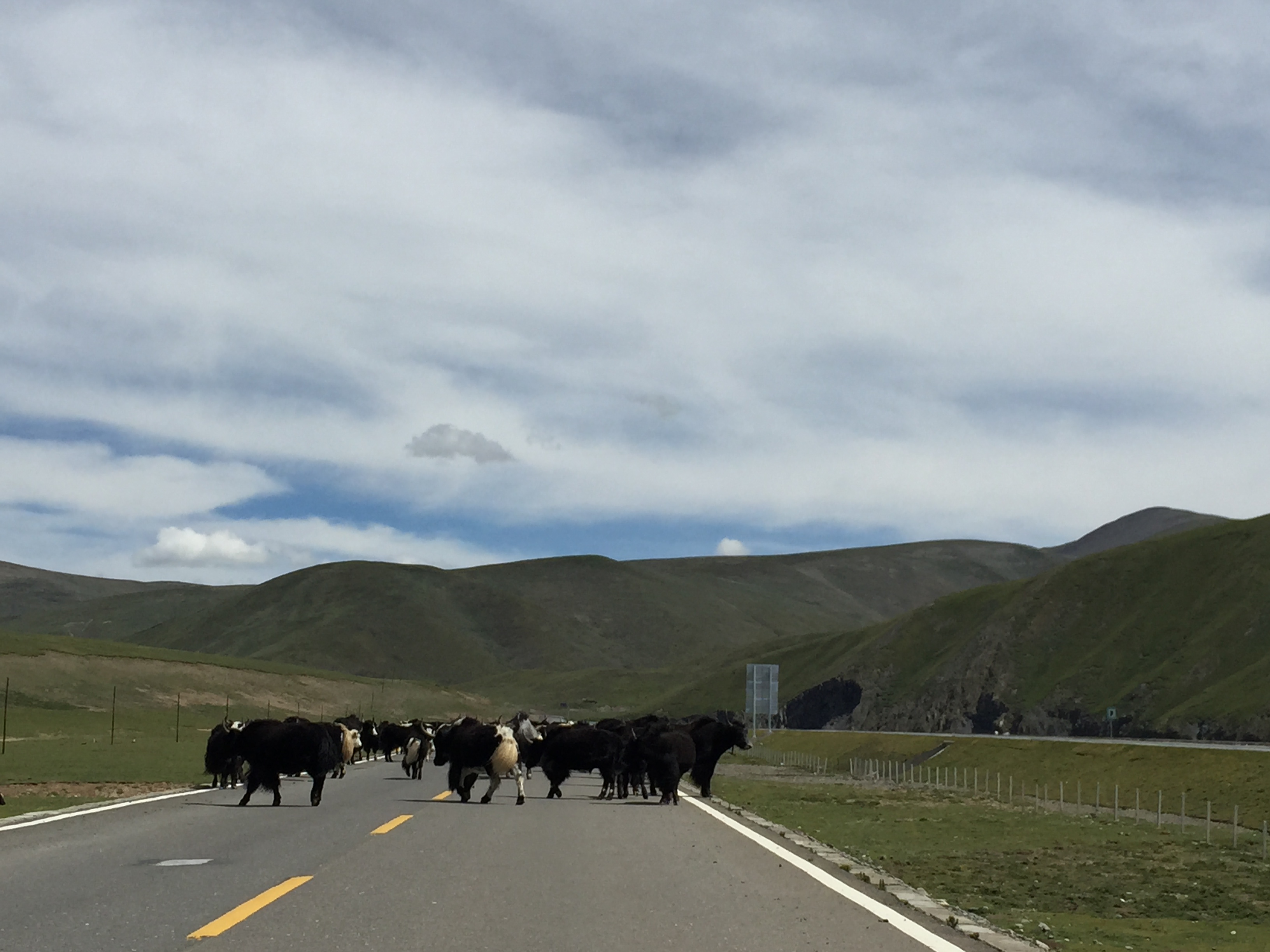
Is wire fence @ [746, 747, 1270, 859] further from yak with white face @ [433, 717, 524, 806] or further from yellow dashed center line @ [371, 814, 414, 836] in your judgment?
yellow dashed center line @ [371, 814, 414, 836]

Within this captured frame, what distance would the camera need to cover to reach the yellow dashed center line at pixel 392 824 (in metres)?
18.4

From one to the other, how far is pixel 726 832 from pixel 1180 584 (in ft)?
459

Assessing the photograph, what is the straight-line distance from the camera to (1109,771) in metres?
66.6

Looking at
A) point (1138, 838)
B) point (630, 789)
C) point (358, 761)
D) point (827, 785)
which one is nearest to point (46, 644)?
point (358, 761)

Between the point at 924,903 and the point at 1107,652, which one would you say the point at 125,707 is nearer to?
the point at 1107,652

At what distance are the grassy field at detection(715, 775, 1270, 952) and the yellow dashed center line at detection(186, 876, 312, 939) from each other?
6.48 metres

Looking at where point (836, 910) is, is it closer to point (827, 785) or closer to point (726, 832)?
point (726, 832)

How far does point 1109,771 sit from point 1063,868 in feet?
159

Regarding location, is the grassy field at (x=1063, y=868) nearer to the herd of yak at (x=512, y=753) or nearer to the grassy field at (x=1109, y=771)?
the herd of yak at (x=512, y=753)

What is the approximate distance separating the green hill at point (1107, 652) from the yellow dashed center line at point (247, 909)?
3989 inches

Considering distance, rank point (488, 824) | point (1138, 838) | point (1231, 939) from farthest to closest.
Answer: point (1138, 838)
point (488, 824)
point (1231, 939)

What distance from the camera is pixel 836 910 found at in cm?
1173

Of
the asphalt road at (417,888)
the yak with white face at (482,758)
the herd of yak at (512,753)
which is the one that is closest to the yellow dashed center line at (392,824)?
the asphalt road at (417,888)

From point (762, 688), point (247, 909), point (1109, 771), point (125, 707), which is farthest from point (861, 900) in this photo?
point (125, 707)
